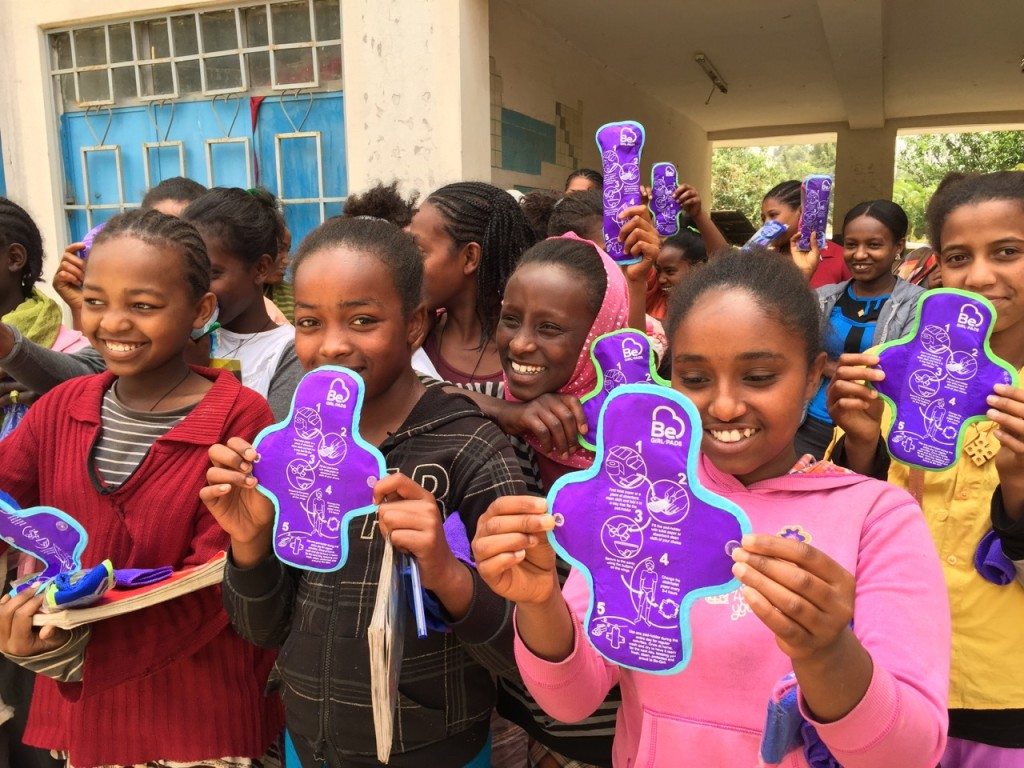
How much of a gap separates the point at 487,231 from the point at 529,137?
4499 mm

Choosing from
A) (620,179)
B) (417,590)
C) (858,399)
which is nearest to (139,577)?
(417,590)

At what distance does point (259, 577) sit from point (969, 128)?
1419 cm

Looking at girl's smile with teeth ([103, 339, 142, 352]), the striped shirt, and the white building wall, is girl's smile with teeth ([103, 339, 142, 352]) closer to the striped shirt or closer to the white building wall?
the striped shirt

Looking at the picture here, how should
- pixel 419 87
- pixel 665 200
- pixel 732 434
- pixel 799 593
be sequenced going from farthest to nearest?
pixel 419 87 < pixel 665 200 < pixel 732 434 < pixel 799 593

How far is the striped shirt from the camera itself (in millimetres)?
1712

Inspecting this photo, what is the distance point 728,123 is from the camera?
12.8 metres

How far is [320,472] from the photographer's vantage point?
4.51ft

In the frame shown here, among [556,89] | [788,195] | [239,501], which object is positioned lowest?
[239,501]

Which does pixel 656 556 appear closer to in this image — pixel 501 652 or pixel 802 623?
pixel 802 623

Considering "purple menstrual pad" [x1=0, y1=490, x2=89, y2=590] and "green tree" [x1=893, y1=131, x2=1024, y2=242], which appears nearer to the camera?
"purple menstrual pad" [x1=0, y1=490, x2=89, y2=590]

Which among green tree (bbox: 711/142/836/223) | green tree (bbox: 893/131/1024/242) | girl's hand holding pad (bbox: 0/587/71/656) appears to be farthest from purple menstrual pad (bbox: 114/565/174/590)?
green tree (bbox: 711/142/836/223)

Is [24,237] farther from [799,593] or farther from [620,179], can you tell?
[799,593]

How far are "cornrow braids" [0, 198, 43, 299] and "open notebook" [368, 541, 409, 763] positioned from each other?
2.10 metres

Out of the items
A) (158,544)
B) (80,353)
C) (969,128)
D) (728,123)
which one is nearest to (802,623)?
(158,544)
